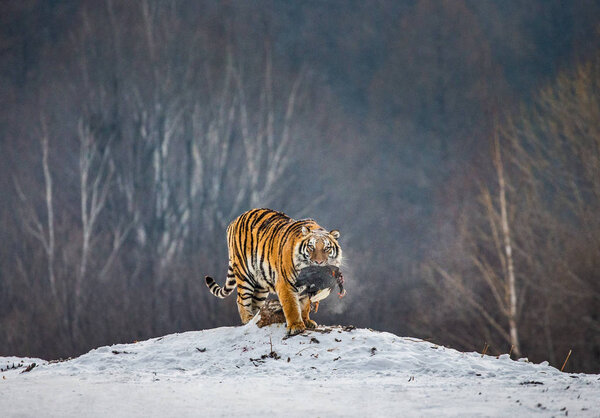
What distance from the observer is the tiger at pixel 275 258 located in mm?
7066

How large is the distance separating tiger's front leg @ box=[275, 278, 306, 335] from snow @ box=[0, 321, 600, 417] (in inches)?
5.0

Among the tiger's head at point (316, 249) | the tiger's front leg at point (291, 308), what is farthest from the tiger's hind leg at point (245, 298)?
the tiger's head at point (316, 249)

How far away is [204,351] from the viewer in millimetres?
7352

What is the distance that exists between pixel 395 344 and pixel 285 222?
6.81 feet

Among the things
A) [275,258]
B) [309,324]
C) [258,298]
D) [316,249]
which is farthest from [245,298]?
[316,249]

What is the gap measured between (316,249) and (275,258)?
2.96ft

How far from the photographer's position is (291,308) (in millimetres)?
7250

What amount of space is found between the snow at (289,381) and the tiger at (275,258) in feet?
1.38

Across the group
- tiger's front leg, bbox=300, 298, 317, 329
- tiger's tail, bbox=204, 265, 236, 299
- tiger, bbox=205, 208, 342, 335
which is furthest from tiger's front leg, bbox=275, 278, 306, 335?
tiger's tail, bbox=204, 265, 236, 299

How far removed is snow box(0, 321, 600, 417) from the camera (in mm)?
4406

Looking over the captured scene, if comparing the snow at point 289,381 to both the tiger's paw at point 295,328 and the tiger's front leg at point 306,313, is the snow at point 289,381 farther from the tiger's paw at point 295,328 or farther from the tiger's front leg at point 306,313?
the tiger's front leg at point 306,313

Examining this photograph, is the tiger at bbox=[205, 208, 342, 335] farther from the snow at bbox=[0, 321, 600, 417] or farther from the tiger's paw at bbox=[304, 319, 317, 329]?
the snow at bbox=[0, 321, 600, 417]

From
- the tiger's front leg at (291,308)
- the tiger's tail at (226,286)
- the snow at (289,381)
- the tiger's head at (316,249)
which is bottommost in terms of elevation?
the snow at (289,381)

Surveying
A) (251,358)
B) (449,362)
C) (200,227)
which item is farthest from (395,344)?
(200,227)
